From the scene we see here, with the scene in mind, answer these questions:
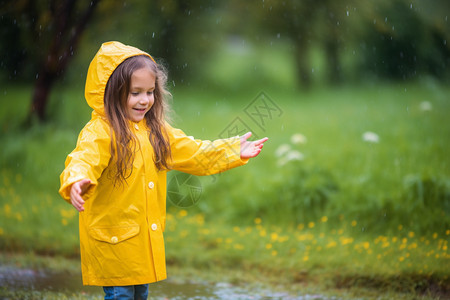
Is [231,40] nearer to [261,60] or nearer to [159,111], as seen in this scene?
[261,60]

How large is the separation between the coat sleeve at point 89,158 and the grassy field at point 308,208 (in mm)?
2259

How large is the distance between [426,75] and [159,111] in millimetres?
8875

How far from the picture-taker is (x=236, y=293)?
4289 millimetres

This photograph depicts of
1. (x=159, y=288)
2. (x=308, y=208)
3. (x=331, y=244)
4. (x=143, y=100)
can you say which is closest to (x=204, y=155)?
(x=143, y=100)

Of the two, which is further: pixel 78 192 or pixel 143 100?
pixel 143 100

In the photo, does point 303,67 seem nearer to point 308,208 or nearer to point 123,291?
point 308,208

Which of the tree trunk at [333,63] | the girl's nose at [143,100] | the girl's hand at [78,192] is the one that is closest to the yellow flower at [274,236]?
the girl's nose at [143,100]

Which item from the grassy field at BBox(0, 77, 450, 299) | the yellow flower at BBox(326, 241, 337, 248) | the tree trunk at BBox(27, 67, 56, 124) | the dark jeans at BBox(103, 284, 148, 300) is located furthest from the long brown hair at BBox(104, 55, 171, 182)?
the tree trunk at BBox(27, 67, 56, 124)

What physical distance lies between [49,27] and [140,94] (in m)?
6.30

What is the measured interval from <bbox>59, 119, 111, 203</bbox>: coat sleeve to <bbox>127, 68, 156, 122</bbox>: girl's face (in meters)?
0.20

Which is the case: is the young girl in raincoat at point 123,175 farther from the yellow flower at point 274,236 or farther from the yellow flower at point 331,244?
the yellow flower at point 274,236

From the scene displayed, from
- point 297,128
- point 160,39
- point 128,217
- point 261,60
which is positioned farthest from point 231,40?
point 128,217

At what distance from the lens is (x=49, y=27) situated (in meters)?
8.56

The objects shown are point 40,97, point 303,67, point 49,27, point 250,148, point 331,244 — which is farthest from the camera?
point 303,67
